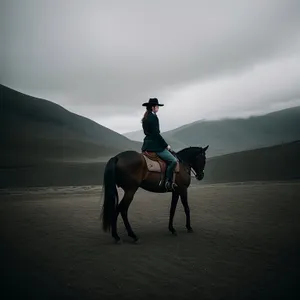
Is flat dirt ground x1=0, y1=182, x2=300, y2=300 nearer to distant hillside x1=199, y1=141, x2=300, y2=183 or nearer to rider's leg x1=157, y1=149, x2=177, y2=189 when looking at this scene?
rider's leg x1=157, y1=149, x2=177, y2=189

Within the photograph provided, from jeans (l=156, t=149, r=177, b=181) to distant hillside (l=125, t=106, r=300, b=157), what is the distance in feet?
389

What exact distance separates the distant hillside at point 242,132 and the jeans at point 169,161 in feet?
389

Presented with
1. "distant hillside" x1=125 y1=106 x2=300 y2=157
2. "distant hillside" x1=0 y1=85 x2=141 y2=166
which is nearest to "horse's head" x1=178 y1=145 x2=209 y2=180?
"distant hillside" x1=0 y1=85 x2=141 y2=166

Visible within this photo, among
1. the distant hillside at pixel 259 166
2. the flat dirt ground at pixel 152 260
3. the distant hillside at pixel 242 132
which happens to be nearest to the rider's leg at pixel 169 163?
the flat dirt ground at pixel 152 260

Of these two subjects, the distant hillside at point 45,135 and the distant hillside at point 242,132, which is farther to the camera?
the distant hillside at point 242,132

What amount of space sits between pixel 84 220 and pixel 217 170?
37.2m

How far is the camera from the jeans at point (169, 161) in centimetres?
586

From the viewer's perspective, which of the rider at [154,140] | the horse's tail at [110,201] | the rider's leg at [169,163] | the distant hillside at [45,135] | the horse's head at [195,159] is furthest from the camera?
the distant hillside at [45,135]

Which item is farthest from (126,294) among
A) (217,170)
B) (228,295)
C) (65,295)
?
(217,170)

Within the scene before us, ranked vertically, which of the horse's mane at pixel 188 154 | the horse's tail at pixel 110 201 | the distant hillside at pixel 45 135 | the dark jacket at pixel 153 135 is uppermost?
the distant hillside at pixel 45 135

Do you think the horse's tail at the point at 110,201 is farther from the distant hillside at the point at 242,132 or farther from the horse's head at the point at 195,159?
the distant hillside at the point at 242,132

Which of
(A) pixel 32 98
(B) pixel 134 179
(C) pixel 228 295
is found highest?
(A) pixel 32 98

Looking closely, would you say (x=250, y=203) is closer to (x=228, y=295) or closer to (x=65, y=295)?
(x=228, y=295)

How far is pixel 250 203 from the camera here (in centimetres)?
1058
